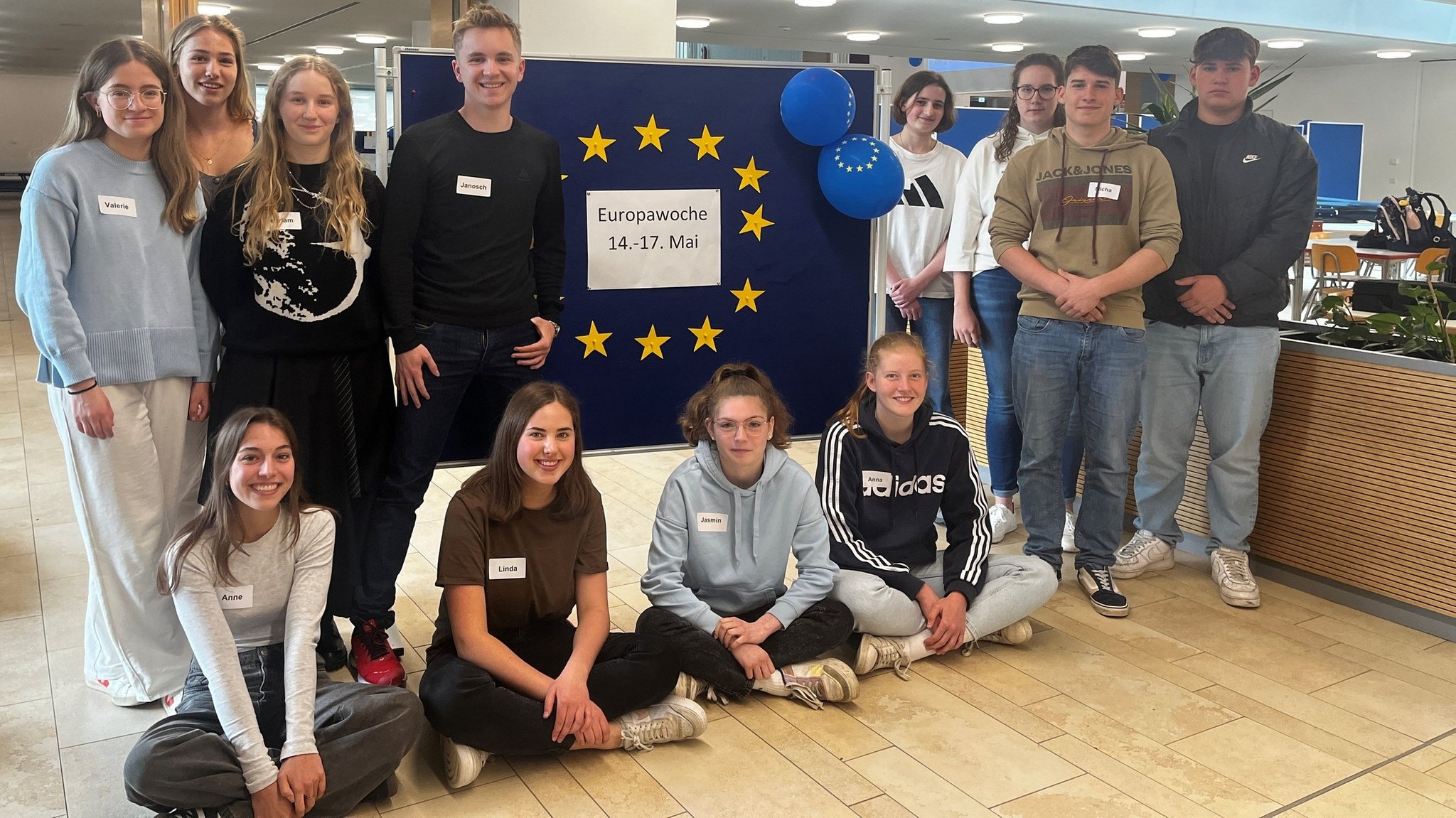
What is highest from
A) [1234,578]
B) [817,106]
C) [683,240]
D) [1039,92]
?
[1039,92]

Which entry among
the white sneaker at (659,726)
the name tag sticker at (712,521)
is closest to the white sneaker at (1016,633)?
the name tag sticker at (712,521)

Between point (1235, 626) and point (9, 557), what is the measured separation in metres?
3.75

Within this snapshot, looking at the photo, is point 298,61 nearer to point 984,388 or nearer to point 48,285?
point 48,285

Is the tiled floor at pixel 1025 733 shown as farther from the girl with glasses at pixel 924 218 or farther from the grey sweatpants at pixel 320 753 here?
the girl with glasses at pixel 924 218

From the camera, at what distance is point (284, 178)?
8.23ft

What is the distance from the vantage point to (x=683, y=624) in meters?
2.71

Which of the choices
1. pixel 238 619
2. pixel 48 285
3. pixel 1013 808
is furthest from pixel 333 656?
pixel 1013 808

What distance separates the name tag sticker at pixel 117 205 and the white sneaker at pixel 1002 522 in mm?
2768

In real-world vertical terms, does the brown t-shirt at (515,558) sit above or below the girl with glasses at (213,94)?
below

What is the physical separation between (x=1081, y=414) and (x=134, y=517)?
252 centimetres

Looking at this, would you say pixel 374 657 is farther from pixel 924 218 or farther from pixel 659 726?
pixel 924 218

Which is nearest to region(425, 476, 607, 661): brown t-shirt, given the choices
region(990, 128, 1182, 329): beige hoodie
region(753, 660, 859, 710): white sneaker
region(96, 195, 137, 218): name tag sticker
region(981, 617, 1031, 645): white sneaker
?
region(753, 660, 859, 710): white sneaker

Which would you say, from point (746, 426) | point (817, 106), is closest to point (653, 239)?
point (817, 106)

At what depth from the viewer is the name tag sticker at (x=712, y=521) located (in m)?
2.81
